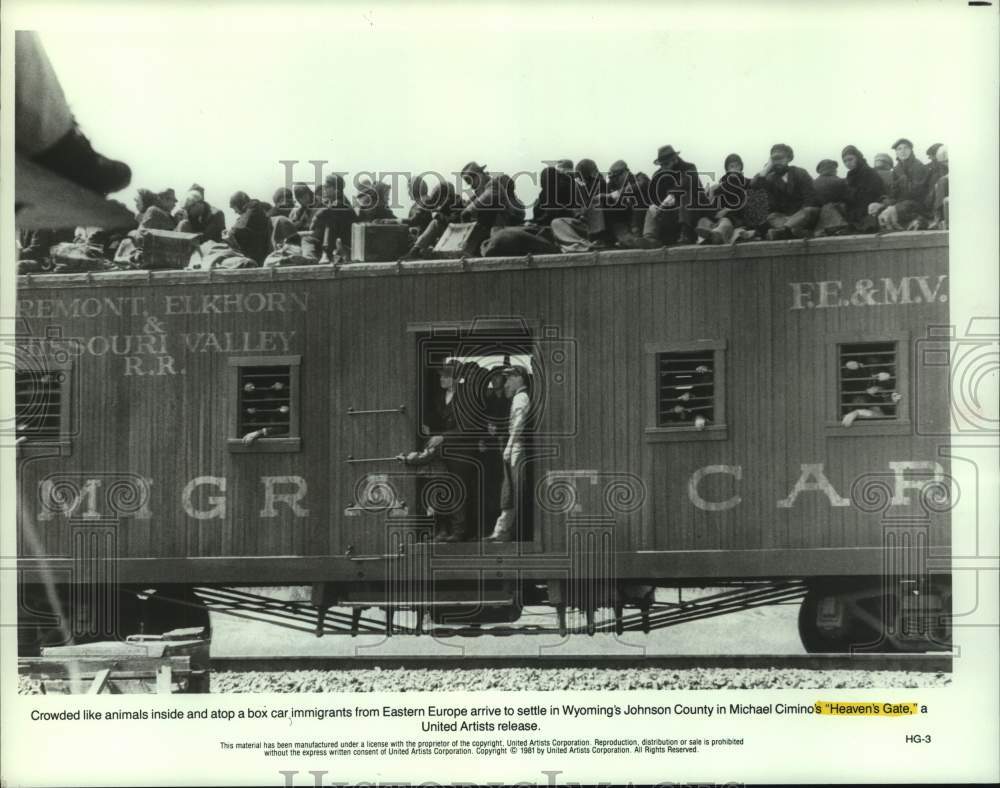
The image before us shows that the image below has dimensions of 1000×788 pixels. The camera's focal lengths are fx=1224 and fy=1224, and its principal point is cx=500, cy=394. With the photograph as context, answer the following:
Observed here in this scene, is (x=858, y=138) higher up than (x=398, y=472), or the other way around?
(x=858, y=138)

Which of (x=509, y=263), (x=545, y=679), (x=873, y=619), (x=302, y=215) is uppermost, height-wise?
(x=302, y=215)

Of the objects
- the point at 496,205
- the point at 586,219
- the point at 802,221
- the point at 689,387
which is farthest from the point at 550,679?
the point at 802,221

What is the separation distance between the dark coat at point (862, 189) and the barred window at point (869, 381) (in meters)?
1.07

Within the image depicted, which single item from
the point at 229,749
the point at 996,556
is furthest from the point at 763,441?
the point at 229,749

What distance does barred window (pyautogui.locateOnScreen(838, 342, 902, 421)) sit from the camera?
9703mm

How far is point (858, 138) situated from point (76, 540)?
7.09 metres

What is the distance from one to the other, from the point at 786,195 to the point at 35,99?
5920 mm

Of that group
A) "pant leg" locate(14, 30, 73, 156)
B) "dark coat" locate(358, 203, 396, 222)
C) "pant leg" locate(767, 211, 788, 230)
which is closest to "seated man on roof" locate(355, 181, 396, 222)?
"dark coat" locate(358, 203, 396, 222)

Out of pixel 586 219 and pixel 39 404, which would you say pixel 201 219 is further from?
pixel 586 219

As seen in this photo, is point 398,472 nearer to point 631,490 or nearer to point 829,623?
point 631,490

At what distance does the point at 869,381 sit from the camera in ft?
32.2

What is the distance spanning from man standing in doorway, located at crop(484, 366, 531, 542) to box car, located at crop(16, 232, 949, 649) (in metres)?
0.10

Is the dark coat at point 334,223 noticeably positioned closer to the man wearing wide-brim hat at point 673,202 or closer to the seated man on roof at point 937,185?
the man wearing wide-brim hat at point 673,202

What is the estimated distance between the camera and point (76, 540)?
33.2 feet
